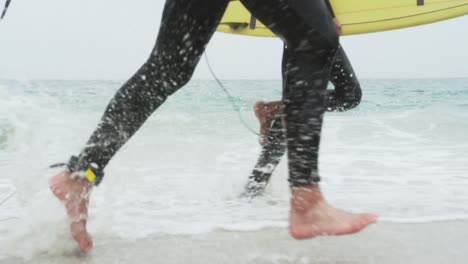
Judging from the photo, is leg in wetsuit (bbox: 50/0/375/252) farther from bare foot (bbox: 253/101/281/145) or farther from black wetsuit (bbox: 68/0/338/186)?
bare foot (bbox: 253/101/281/145)

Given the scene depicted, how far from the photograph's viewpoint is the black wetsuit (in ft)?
4.05

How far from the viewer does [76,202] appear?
52.8 inches

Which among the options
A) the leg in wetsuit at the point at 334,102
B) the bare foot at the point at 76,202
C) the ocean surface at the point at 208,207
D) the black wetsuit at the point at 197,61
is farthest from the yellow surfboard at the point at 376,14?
the bare foot at the point at 76,202

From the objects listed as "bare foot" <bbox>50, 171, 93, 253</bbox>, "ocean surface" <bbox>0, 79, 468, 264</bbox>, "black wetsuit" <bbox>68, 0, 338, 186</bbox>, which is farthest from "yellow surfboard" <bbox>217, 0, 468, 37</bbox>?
"bare foot" <bbox>50, 171, 93, 253</bbox>

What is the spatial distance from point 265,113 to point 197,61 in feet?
2.44

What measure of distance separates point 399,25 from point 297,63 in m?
1.68

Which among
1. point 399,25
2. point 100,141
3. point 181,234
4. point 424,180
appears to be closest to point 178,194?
point 181,234

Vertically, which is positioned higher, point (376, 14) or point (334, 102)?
point (376, 14)

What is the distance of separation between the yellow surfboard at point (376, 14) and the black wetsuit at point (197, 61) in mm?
1285

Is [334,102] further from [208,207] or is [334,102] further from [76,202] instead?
[76,202]

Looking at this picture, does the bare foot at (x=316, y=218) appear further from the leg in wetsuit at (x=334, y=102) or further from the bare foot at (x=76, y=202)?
the leg in wetsuit at (x=334, y=102)

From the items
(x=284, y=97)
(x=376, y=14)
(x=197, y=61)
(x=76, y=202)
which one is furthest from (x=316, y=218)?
(x=376, y=14)

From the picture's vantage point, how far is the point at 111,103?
1.39m

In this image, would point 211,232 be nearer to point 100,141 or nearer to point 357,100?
point 100,141
